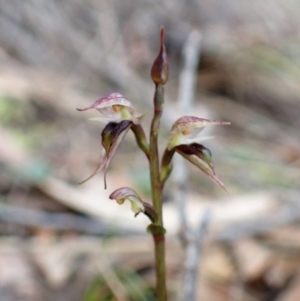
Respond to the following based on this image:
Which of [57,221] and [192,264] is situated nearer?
[192,264]

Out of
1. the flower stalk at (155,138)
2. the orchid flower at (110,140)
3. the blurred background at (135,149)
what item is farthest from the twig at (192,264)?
the orchid flower at (110,140)

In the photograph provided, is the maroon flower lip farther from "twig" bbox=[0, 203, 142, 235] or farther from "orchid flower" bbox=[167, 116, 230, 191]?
"twig" bbox=[0, 203, 142, 235]

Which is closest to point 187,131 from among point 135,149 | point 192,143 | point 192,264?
point 192,143

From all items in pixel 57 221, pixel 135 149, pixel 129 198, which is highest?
pixel 135 149

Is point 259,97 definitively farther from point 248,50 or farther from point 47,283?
point 47,283

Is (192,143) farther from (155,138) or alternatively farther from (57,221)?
(57,221)

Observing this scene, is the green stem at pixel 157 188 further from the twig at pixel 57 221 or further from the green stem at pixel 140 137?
the twig at pixel 57 221
